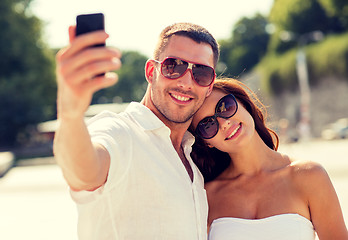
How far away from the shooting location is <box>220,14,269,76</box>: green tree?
64.4m

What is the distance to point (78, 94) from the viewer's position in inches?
62.6

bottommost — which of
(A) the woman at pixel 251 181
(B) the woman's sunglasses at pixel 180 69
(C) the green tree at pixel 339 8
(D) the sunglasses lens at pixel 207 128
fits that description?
(C) the green tree at pixel 339 8

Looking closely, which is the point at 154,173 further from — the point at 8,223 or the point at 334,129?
the point at 334,129

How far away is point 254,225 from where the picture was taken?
3.24 meters

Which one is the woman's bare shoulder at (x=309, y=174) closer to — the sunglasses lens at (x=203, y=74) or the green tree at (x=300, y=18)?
the sunglasses lens at (x=203, y=74)

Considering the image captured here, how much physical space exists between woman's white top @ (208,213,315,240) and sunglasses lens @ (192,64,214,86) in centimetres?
106

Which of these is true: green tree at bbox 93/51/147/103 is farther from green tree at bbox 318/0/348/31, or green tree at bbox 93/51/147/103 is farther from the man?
the man

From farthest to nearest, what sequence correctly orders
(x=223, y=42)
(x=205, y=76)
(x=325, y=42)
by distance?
(x=223, y=42) < (x=325, y=42) < (x=205, y=76)

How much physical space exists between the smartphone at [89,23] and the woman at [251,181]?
6.38 ft

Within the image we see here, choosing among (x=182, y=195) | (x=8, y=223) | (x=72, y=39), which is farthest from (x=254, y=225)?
(x=8, y=223)

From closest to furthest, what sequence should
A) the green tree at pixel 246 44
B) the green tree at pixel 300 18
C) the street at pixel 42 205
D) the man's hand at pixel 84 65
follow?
1. the man's hand at pixel 84 65
2. the street at pixel 42 205
3. the green tree at pixel 300 18
4. the green tree at pixel 246 44

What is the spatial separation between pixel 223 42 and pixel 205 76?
66292 millimetres

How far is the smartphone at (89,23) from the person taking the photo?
159 centimetres

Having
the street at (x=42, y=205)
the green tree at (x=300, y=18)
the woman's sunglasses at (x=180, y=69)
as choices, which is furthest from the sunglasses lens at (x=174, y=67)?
the green tree at (x=300, y=18)
